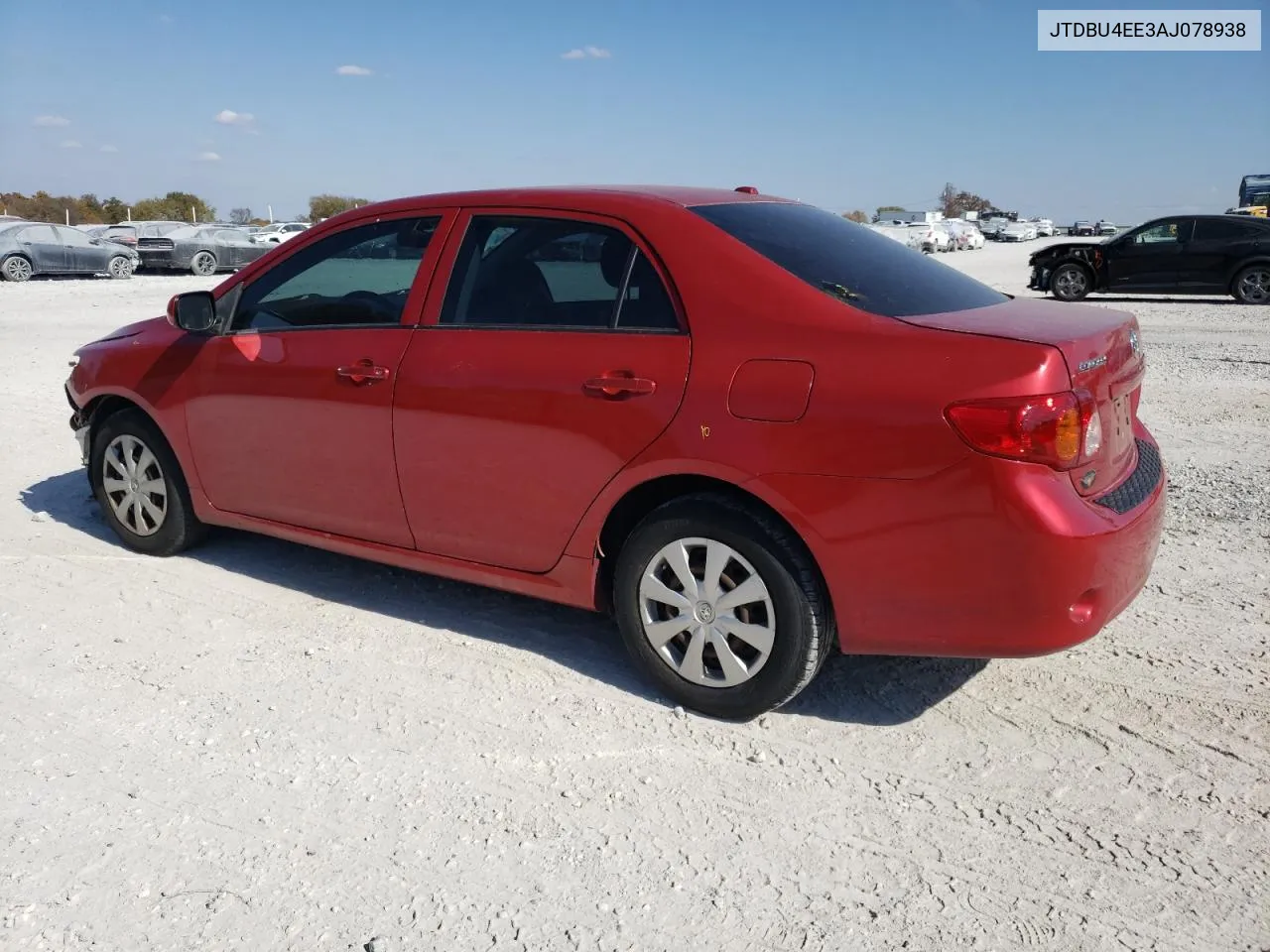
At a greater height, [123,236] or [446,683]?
[123,236]

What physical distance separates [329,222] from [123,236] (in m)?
28.9

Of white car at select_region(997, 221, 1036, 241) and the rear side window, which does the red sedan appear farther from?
white car at select_region(997, 221, 1036, 241)

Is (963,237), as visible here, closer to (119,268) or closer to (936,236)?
(936,236)

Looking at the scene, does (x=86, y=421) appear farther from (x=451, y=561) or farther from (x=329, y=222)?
(x=451, y=561)

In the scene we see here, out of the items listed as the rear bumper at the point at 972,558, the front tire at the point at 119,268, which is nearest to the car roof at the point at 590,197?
the rear bumper at the point at 972,558

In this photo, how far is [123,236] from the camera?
30.4 meters

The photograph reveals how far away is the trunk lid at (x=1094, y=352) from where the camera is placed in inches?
130

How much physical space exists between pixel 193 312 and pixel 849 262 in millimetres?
2816

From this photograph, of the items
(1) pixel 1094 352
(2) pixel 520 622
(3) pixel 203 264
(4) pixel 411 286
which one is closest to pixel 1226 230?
(1) pixel 1094 352

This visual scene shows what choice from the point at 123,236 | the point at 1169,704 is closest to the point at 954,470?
the point at 1169,704

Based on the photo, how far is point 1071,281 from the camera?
2014 centimetres

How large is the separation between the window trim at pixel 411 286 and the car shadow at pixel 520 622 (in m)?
1.16

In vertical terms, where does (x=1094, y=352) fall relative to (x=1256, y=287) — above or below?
below

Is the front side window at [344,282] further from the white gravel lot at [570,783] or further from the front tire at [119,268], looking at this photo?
the front tire at [119,268]
